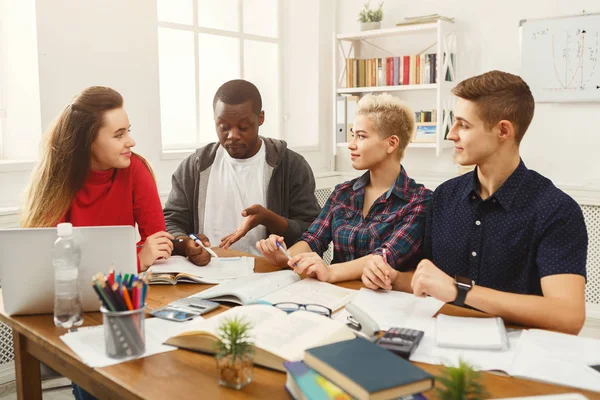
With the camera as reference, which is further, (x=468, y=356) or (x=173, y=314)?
(x=173, y=314)

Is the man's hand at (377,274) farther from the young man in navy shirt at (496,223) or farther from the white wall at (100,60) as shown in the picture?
the white wall at (100,60)

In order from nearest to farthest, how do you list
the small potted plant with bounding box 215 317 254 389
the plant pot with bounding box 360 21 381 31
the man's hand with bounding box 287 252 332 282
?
1. the small potted plant with bounding box 215 317 254 389
2. the man's hand with bounding box 287 252 332 282
3. the plant pot with bounding box 360 21 381 31

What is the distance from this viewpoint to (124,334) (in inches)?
43.7

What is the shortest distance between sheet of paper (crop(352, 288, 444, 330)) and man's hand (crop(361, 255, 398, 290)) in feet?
0.06

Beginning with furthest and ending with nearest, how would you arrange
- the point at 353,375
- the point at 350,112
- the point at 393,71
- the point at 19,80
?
the point at 350,112 < the point at 393,71 < the point at 19,80 < the point at 353,375

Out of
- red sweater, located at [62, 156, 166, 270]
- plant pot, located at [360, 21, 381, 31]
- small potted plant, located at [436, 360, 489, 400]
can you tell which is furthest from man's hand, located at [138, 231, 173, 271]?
plant pot, located at [360, 21, 381, 31]

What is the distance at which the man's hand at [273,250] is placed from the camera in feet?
5.83

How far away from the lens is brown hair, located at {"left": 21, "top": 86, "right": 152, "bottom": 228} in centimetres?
168

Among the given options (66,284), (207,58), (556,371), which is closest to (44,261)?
(66,284)

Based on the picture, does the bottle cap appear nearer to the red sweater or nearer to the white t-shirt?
the red sweater

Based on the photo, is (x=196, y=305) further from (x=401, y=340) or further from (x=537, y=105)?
(x=537, y=105)

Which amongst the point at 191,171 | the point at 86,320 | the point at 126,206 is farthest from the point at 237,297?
the point at 191,171

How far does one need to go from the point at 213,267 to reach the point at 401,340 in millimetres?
810

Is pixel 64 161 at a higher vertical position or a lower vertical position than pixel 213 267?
higher
